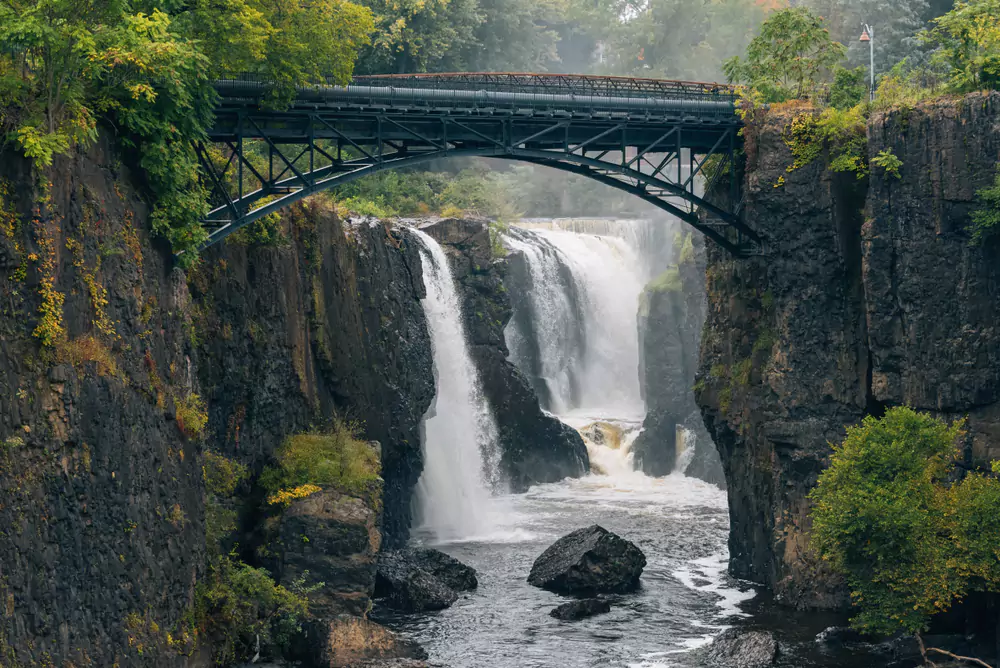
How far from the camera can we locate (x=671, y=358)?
66438 mm

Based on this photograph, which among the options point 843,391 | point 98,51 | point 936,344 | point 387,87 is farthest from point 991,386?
point 98,51

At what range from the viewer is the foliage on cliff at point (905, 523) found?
30.8 meters

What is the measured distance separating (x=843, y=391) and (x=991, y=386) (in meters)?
4.70

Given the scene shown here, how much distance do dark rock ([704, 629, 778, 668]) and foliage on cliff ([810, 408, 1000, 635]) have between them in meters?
2.57

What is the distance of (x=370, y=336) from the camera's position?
46.0 metres

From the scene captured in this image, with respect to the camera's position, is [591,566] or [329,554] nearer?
[329,554]

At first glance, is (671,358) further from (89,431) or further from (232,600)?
(89,431)

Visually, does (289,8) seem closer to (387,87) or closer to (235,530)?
(387,87)

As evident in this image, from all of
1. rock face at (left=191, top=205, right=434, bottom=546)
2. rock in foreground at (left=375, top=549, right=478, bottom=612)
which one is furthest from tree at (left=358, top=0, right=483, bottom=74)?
rock in foreground at (left=375, top=549, right=478, bottom=612)

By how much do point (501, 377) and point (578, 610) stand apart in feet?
73.8

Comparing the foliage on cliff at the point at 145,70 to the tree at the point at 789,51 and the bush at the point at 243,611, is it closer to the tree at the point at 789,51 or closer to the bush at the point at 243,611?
the bush at the point at 243,611

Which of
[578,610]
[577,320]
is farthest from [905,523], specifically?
[577,320]

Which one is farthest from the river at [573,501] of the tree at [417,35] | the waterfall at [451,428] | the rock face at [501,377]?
the tree at [417,35]

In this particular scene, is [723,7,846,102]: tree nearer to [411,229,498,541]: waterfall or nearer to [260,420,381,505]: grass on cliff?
[260,420,381,505]: grass on cliff
